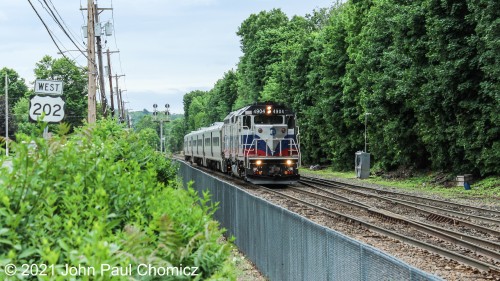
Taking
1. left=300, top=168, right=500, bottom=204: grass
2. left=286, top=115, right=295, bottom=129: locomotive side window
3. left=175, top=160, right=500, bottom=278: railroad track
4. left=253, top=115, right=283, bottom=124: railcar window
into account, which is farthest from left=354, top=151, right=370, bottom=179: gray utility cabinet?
Answer: left=175, top=160, right=500, bottom=278: railroad track

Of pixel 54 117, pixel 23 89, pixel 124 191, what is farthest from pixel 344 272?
pixel 23 89

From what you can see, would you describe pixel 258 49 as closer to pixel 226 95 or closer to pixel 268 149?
pixel 226 95

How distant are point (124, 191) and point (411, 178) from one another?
1391 inches

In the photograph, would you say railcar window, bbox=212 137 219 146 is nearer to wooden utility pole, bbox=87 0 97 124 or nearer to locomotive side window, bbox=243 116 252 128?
locomotive side window, bbox=243 116 252 128

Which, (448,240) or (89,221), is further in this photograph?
(448,240)

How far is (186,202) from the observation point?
6723 millimetres

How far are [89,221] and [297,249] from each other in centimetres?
608

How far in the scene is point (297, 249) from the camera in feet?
35.3

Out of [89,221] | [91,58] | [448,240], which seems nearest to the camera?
[89,221]

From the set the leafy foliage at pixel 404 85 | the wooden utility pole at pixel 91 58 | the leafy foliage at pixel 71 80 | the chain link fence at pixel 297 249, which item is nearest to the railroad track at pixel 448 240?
the chain link fence at pixel 297 249

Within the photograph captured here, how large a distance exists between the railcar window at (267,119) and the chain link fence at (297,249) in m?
13.1

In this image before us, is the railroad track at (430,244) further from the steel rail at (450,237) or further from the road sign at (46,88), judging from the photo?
the road sign at (46,88)

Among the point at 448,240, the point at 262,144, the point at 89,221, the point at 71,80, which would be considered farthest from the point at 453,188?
the point at 71,80

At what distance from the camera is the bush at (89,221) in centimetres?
434
